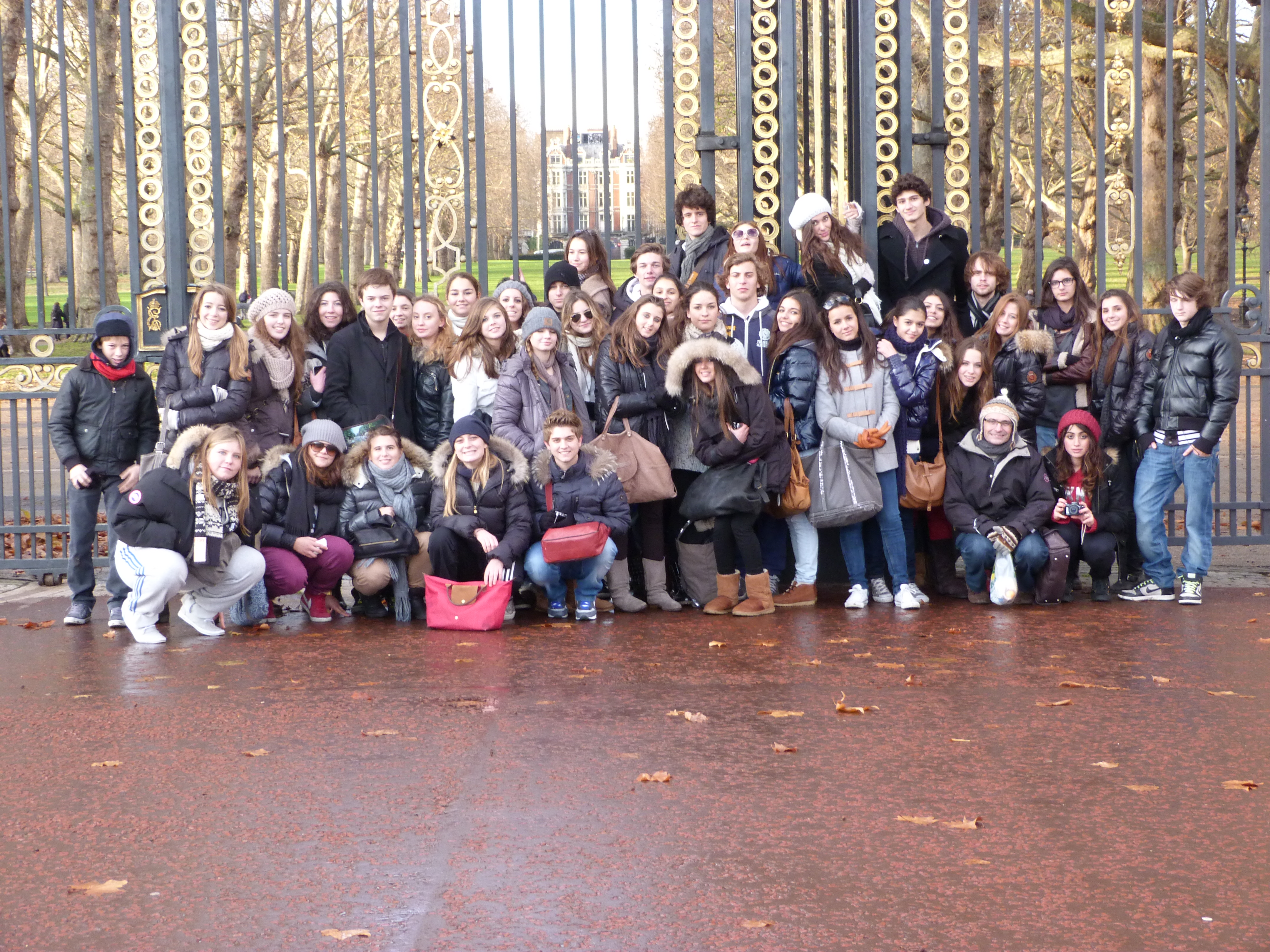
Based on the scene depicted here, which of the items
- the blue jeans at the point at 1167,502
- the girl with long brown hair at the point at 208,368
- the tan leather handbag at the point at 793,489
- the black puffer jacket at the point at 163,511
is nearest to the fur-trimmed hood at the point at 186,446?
the black puffer jacket at the point at 163,511

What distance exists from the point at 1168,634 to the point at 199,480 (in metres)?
4.81

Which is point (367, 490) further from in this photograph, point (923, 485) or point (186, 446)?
Result: point (923, 485)

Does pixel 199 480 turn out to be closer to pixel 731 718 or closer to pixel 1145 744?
pixel 731 718

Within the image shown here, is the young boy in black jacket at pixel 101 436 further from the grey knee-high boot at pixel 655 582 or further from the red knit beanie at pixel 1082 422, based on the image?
the red knit beanie at pixel 1082 422

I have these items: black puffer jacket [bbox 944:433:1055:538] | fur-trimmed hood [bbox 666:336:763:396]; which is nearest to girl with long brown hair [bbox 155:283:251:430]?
fur-trimmed hood [bbox 666:336:763:396]

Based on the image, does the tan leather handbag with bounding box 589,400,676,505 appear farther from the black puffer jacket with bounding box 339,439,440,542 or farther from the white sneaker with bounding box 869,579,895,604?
the white sneaker with bounding box 869,579,895,604

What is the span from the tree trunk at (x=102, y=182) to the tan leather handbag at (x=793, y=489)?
12.9 feet

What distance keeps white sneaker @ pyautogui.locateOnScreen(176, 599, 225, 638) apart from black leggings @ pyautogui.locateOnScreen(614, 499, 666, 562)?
212cm

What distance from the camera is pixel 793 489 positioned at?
7.59 meters

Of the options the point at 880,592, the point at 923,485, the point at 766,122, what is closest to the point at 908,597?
the point at 880,592

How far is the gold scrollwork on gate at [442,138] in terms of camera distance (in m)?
8.34

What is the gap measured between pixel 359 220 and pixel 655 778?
2205 centimetres

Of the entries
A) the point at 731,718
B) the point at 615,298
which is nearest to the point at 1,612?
the point at 615,298

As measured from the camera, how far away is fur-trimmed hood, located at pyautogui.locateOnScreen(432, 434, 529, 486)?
7387mm
